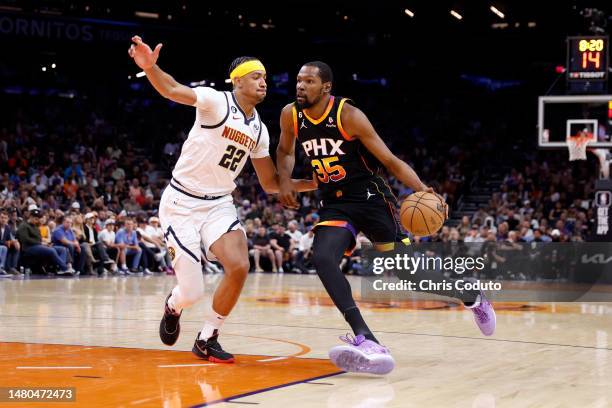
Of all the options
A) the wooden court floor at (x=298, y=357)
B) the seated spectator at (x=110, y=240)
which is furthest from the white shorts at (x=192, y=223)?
the seated spectator at (x=110, y=240)

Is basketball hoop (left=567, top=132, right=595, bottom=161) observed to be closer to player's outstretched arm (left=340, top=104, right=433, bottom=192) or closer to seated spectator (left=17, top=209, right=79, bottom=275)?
seated spectator (left=17, top=209, right=79, bottom=275)

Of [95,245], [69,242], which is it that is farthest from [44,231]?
[95,245]

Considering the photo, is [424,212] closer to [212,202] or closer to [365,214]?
[365,214]

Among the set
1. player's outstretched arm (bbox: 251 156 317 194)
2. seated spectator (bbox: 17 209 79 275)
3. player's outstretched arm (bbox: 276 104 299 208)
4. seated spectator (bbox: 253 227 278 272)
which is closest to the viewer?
player's outstretched arm (bbox: 276 104 299 208)

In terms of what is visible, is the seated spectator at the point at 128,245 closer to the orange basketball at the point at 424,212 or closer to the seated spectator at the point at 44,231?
the seated spectator at the point at 44,231

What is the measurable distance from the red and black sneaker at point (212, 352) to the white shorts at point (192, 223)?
1.95ft

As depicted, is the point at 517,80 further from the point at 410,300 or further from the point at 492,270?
the point at 410,300

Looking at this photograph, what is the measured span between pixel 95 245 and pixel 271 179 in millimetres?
12988

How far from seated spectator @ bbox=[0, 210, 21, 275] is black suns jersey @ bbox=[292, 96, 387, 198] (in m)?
12.3

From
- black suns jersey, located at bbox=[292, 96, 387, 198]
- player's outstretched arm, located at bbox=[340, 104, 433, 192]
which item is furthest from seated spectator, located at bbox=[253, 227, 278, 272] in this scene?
player's outstretched arm, located at bbox=[340, 104, 433, 192]

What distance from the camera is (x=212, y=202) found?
274 inches

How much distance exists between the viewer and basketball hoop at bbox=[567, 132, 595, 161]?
19109mm

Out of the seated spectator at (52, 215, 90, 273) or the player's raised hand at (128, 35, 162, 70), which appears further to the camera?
the seated spectator at (52, 215, 90, 273)

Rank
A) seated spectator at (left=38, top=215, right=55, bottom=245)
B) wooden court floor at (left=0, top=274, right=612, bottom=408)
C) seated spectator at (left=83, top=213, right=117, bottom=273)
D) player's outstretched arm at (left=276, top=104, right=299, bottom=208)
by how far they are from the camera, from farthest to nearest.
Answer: seated spectator at (left=83, top=213, right=117, bottom=273) < seated spectator at (left=38, top=215, right=55, bottom=245) < player's outstretched arm at (left=276, top=104, right=299, bottom=208) < wooden court floor at (left=0, top=274, right=612, bottom=408)
